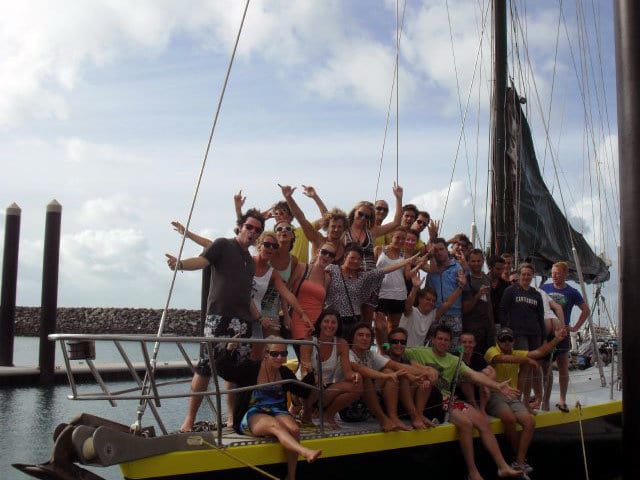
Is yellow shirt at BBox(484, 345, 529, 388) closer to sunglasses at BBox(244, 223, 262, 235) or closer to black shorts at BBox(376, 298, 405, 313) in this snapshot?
black shorts at BBox(376, 298, 405, 313)

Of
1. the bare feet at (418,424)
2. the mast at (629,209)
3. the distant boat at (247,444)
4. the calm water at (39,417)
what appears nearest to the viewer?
the distant boat at (247,444)

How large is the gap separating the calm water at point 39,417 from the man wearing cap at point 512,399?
608cm

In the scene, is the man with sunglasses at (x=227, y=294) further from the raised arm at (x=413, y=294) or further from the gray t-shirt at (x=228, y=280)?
the raised arm at (x=413, y=294)

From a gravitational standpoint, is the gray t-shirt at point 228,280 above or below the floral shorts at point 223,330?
above

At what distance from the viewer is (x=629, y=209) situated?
287 inches

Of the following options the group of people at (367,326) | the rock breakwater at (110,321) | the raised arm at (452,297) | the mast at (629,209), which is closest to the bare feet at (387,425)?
the group of people at (367,326)

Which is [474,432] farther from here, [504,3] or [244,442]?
[504,3]

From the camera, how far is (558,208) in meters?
13.8

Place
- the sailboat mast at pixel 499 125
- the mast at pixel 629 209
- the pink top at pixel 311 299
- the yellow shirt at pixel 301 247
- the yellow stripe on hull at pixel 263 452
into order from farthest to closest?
the sailboat mast at pixel 499 125
the yellow shirt at pixel 301 247
the mast at pixel 629 209
the pink top at pixel 311 299
the yellow stripe on hull at pixel 263 452

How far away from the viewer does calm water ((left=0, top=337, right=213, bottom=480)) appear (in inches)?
480

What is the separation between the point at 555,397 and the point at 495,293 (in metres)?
1.45

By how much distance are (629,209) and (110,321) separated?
54.2 m

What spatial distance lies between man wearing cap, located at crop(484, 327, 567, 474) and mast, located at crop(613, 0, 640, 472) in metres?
0.93

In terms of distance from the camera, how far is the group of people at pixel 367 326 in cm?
637
